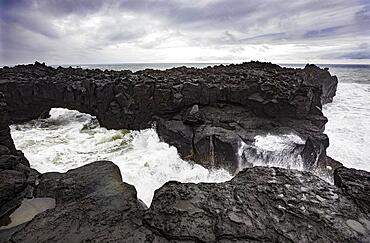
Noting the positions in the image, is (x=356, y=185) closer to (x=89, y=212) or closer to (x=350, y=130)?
(x=89, y=212)

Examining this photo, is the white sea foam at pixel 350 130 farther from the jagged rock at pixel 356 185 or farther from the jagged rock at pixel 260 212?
the jagged rock at pixel 260 212

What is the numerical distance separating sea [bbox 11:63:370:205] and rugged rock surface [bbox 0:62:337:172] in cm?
55

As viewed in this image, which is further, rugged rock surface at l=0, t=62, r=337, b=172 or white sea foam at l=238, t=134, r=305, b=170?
rugged rock surface at l=0, t=62, r=337, b=172

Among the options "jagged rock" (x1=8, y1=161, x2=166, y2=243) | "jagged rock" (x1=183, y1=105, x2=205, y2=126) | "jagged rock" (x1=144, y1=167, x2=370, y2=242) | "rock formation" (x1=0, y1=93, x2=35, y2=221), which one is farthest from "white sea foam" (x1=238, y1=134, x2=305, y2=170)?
"rock formation" (x1=0, y1=93, x2=35, y2=221)

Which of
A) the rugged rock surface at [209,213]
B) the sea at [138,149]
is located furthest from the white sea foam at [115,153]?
the rugged rock surface at [209,213]

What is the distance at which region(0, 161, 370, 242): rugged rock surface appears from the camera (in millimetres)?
2984

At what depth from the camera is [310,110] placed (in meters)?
11.1

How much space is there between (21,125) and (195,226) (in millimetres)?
15518

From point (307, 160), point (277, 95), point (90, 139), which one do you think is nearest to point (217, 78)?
point (277, 95)

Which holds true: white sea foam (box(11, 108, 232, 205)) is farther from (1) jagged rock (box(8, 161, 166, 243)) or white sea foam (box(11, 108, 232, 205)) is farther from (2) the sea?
(1) jagged rock (box(8, 161, 166, 243))

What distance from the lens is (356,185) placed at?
3.69m

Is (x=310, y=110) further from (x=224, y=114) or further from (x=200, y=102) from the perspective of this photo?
(x=200, y=102)

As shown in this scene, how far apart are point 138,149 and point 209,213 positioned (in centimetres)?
779

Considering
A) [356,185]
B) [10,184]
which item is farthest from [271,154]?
[10,184]
